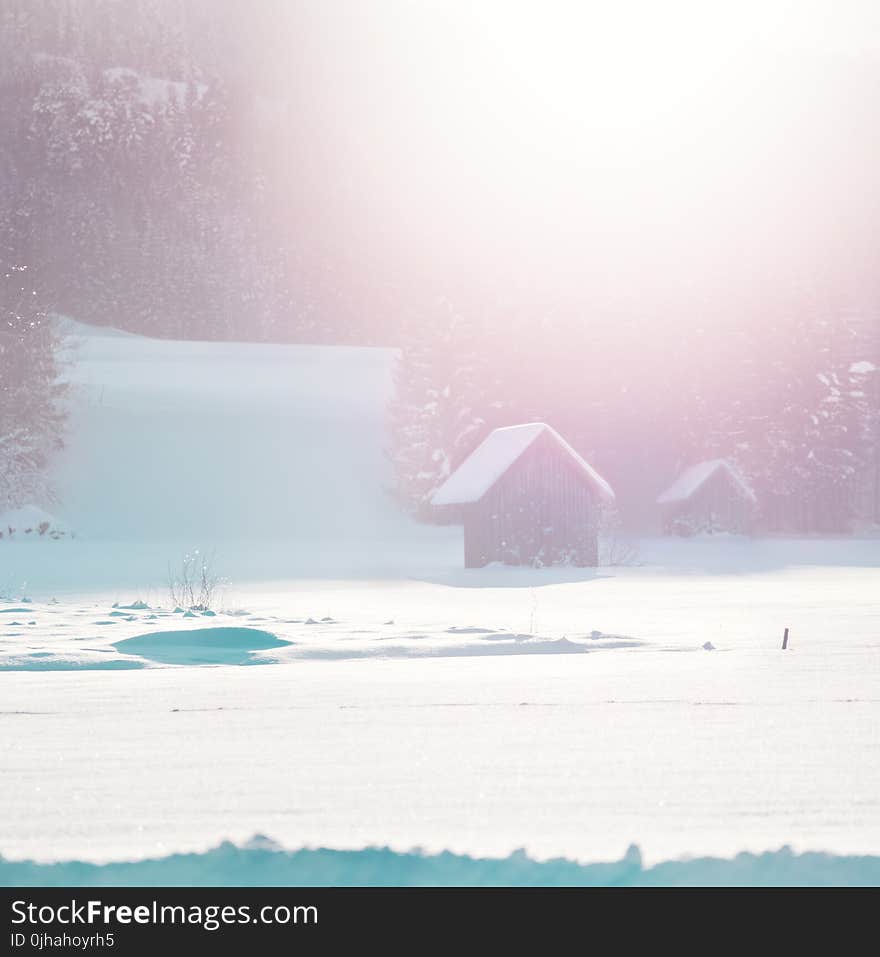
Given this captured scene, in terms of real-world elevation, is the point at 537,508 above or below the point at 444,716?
above

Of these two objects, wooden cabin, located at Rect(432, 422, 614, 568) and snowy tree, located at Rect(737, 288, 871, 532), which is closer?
wooden cabin, located at Rect(432, 422, 614, 568)

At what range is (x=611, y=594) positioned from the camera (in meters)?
26.7

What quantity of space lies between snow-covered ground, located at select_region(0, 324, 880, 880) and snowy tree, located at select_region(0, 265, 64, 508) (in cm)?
2004

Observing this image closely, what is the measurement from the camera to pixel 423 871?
5.06 metres

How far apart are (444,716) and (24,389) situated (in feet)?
152

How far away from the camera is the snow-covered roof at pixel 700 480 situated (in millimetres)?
52375

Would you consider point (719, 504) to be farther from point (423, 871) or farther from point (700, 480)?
point (423, 871)

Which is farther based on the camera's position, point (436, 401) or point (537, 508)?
point (436, 401)

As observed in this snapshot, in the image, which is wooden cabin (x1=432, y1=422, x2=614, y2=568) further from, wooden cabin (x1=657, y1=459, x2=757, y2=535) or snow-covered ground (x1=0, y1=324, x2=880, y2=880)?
wooden cabin (x1=657, y1=459, x2=757, y2=535)

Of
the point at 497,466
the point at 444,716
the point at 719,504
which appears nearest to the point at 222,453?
the point at 719,504

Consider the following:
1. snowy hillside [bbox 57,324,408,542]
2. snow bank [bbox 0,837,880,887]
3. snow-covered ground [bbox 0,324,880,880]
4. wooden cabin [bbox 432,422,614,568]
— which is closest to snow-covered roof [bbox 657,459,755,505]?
snowy hillside [bbox 57,324,408,542]

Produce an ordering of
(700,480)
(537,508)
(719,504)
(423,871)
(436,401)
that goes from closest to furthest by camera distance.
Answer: (423,871)
(537,508)
(700,480)
(719,504)
(436,401)

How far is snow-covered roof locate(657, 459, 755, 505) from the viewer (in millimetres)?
52375

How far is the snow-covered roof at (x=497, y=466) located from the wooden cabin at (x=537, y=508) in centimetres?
4
